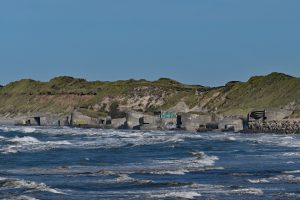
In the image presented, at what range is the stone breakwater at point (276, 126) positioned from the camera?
115000 mm

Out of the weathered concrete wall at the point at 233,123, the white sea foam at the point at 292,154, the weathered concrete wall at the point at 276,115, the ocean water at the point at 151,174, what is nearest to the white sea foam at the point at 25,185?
the ocean water at the point at 151,174

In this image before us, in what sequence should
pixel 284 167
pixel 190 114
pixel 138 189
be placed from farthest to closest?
A: pixel 190 114, pixel 284 167, pixel 138 189

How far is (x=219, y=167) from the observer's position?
5175 cm

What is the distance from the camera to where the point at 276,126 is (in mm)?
119250

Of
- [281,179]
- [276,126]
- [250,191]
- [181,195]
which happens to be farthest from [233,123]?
[181,195]

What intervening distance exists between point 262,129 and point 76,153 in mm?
55912

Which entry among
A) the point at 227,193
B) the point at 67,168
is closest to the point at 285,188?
the point at 227,193

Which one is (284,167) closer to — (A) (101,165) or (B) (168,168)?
(B) (168,168)

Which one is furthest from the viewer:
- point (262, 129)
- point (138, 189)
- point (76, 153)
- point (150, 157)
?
→ point (262, 129)

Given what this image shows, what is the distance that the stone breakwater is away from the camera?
11500 centimetres

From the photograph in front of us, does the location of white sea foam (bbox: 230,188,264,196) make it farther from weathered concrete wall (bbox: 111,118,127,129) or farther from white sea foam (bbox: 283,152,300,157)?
weathered concrete wall (bbox: 111,118,127,129)

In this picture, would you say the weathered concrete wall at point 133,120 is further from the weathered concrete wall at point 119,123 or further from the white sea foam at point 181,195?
the white sea foam at point 181,195

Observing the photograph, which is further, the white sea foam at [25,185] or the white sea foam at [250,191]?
the white sea foam at [25,185]

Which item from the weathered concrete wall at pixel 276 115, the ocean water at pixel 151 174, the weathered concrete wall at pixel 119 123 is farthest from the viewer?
the weathered concrete wall at pixel 119 123
